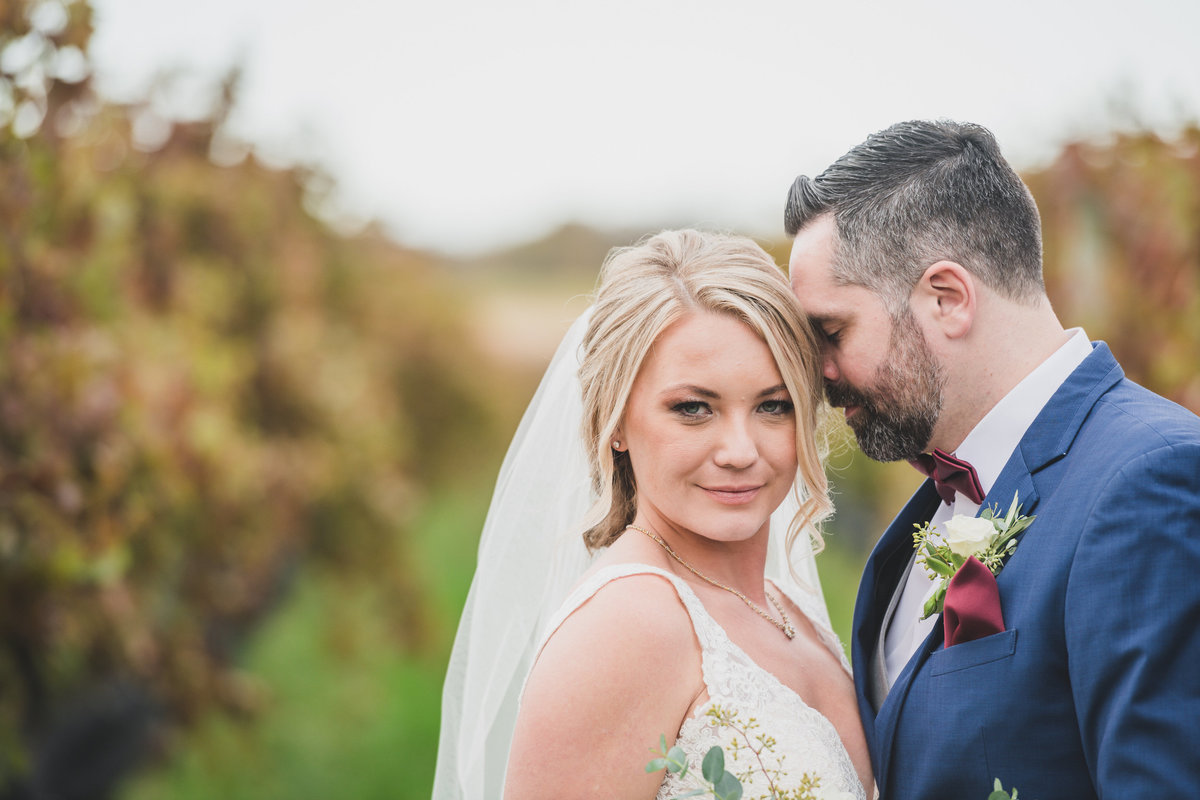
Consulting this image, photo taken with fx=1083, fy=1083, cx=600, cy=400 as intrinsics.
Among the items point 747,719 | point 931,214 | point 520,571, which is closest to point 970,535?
point 747,719

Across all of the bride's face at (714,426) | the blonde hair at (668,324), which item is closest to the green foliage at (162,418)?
the blonde hair at (668,324)

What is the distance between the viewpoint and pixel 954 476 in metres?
2.73

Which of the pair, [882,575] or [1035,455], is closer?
[1035,455]

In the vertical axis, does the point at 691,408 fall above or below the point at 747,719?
above

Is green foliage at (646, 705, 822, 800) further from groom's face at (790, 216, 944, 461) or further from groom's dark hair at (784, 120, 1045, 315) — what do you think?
groom's dark hair at (784, 120, 1045, 315)

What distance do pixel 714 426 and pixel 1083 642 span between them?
40.1 inches

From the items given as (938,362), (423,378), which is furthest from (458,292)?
(938,362)

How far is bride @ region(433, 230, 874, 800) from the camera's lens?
99.0 inches

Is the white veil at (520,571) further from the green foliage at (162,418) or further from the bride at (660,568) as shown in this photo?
the green foliage at (162,418)

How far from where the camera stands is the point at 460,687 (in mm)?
3404

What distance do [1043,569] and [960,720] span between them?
37 centimetres

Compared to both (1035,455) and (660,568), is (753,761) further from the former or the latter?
(1035,455)

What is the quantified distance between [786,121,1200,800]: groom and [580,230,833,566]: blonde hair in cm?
16

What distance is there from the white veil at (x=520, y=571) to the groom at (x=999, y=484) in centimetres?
77
